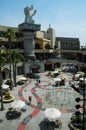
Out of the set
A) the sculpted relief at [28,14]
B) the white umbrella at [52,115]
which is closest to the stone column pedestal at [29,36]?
the sculpted relief at [28,14]

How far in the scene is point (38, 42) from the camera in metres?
85.1

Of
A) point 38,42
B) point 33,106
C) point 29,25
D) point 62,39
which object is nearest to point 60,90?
point 33,106

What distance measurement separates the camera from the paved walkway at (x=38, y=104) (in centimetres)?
2830

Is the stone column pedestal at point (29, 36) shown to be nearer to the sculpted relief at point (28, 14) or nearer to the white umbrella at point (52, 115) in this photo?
the sculpted relief at point (28, 14)

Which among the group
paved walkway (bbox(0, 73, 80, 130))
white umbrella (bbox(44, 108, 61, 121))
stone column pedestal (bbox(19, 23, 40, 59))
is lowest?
paved walkway (bbox(0, 73, 80, 130))

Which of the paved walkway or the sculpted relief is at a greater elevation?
the sculpted relief

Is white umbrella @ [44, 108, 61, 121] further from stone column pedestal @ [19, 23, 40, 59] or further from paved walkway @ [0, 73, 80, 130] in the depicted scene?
stone column pedestal @ [19, 23, 40, 59]

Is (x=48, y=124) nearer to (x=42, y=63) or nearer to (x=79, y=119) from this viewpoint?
(x=79, y=119)

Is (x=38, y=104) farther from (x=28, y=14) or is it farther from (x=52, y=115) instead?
(x=28, y=14)

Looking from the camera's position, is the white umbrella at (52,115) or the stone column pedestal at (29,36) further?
the stone column pedestal at (29,36)

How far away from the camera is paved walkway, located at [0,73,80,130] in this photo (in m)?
28.3

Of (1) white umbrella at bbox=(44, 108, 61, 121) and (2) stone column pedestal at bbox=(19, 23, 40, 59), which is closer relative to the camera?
(1) white umbrella at bbox=(44, 108, 61, 121)

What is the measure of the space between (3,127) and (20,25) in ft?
178

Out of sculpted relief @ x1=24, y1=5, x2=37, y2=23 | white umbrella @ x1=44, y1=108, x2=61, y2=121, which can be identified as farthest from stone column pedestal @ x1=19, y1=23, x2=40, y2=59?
white umbrella @ x1=44, y1=108, x2=61, y2=121
